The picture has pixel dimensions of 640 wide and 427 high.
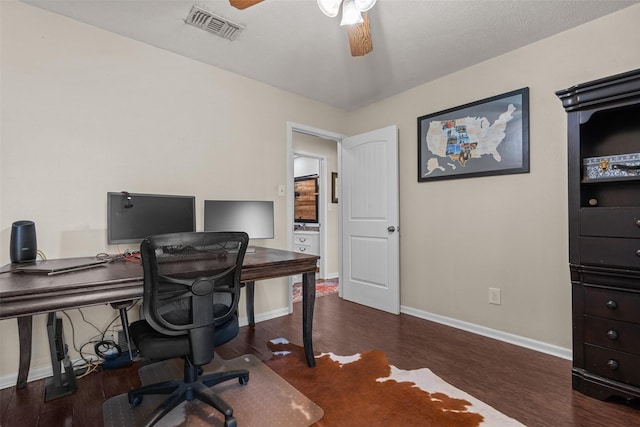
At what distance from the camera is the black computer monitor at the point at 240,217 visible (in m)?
2.54

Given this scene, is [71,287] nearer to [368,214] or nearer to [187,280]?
[187,280]

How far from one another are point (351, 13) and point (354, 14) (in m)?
0.02

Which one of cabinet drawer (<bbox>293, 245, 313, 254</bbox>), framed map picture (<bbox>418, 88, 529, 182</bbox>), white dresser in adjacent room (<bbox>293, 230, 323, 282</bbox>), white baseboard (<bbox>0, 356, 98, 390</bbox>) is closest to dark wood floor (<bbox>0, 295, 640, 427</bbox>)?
white baseboard (<bbox>0, 356, 98, 390</bbox>)

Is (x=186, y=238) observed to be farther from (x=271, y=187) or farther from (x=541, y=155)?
(x=541, y=155)

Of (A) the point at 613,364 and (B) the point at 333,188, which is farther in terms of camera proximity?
(B) the point at 333,188

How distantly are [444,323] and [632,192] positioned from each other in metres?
1.76

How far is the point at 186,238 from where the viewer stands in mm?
1455

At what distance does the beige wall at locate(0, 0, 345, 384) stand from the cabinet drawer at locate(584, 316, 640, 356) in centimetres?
274

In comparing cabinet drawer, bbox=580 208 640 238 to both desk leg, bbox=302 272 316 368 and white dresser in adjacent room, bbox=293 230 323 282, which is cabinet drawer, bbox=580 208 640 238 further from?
white dresser in adjacent room, bbox=293 230 323 282

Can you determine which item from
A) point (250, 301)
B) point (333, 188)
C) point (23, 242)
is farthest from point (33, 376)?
point (333, 188)

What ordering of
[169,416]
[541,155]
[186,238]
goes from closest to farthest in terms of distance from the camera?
1. [186,238]
2. [169,416]
3. [541,155]

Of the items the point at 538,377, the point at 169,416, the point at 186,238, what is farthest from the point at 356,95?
the point at 169,416

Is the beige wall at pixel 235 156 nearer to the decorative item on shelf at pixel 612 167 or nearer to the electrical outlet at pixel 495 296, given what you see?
the electrical outlet at pixel 495 296

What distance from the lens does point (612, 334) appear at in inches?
68.7
